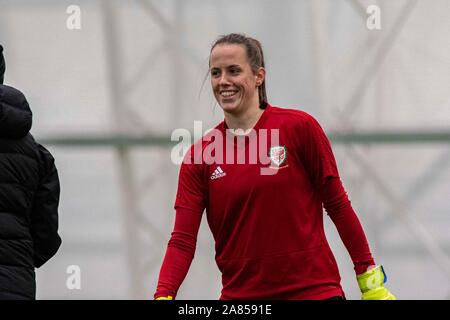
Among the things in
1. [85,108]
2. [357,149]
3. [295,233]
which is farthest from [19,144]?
[357,149]

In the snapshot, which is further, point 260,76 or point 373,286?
point 260,76

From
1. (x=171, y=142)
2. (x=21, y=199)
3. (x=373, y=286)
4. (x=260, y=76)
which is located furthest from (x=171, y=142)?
(x=373, y=286)

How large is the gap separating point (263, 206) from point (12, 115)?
63cm

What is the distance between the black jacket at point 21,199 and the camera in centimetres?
238

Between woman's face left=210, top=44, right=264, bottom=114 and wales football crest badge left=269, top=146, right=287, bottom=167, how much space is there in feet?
0.47

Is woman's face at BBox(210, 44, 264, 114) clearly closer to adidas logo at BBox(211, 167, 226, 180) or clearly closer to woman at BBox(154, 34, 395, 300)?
woman at BBox(154, 34, 395, 300)

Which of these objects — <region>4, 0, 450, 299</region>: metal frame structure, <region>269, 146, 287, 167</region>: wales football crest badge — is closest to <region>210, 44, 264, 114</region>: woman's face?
<region>269, 146, 287, 167</region>: wales football crest badge

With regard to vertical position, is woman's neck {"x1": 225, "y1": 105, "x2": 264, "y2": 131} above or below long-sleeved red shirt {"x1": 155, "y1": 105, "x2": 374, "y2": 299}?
above

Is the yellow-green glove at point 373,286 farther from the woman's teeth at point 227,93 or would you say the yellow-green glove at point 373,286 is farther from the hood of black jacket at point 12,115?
the hood of black jacket at point 12,115

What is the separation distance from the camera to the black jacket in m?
2.38

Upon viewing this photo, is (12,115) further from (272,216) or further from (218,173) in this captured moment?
(272,216)

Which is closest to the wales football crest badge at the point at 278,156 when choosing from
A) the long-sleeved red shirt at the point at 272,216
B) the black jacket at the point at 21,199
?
the long-sleeved red shirt at the point at 272,216

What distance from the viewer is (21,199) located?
2.43 metres

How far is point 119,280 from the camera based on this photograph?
4.21 metres
